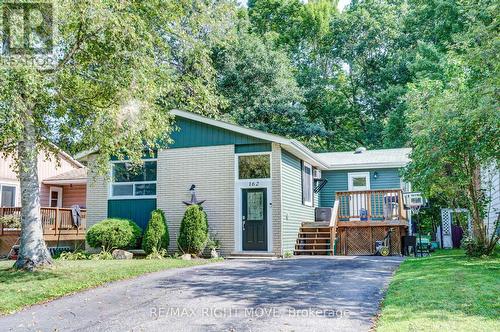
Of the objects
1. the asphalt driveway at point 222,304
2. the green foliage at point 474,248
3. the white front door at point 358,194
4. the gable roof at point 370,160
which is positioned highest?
the gable roof at point 370,160

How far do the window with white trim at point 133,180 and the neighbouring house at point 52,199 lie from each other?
2.00 metres

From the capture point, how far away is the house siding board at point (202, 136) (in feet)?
47.1

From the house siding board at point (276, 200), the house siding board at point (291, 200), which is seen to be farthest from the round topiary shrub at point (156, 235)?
the house siding board at point (291, 200)

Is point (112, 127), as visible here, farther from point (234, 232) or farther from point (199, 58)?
point (234, 232)

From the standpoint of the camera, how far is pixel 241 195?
1430 cm

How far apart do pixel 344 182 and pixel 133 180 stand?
28.5 ft

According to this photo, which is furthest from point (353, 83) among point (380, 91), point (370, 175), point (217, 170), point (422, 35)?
point (217, 170)

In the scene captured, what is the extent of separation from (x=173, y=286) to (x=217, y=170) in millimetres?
6739

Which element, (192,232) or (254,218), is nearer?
(192,232)

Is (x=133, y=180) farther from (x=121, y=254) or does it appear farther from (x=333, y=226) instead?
(x=333, y=226)

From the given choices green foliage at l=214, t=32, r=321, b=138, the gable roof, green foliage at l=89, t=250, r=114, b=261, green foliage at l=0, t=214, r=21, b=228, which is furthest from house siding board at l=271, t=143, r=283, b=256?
green foliage at l=214, t=32, r=321, b=138

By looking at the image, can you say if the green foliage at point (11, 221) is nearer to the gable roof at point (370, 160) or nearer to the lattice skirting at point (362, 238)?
the lattice skirting at point (362, 238)

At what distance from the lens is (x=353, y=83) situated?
106 ft

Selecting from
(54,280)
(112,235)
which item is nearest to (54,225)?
(112,235)
